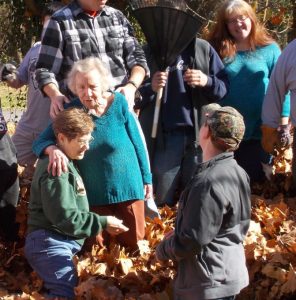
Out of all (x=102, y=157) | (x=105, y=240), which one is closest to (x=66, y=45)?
(x=102, y=157)

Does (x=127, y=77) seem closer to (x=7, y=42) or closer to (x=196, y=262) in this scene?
(x=196, y=262)

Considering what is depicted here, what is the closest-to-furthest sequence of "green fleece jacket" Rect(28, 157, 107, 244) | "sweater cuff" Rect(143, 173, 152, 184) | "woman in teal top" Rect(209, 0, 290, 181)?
"green fleece jacket" Rect(28, 157, 107, 244)
"sweater cuff" Rect(143, 173, 152, 184)
"woman in teal top" Rect(209, 0, 290, 181)

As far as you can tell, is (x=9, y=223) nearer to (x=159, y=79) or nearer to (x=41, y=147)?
(x=41, y=147)

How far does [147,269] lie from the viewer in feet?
14.8

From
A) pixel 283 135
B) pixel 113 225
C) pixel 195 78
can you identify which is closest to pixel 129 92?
pixel 195 78

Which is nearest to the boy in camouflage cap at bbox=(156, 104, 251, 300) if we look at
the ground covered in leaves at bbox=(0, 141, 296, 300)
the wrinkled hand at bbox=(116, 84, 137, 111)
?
the ground covered in leaves at bbox=(0, 141, 296, 300)

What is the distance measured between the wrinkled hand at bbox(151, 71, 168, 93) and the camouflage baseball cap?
1.80 metres

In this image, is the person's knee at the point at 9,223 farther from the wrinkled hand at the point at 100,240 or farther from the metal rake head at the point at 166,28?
the metal rake head at the point at 166,28

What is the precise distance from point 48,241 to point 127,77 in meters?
1.47

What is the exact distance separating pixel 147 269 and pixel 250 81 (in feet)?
7.12

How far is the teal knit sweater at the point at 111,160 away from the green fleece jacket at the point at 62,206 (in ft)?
0.81

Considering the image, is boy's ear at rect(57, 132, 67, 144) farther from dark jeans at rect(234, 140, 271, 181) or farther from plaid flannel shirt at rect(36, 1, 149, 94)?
dark jeans at rect(234, 140, 271, 181)

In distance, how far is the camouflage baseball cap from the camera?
332 cm

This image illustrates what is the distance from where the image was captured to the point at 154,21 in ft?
16.6
